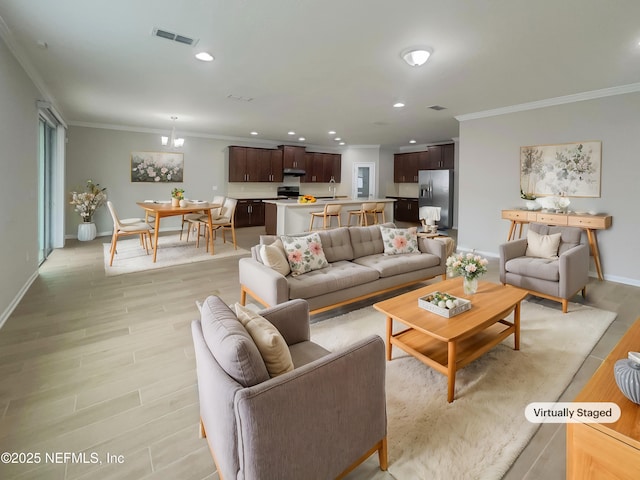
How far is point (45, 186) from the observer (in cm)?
591

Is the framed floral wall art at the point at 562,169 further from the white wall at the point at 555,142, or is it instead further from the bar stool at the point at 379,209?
the bar stool at the point at 379,209

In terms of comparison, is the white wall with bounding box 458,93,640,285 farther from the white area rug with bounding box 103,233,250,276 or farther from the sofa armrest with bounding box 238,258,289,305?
the sofa armrest with bounding box 238,258,289,305

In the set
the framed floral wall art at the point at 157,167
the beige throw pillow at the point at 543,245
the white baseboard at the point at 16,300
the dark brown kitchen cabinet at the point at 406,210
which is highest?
the framed floral wall art at the point at 157,167

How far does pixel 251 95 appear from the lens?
4984 millimetres

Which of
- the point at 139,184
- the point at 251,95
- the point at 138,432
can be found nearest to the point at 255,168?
the point at 139,184

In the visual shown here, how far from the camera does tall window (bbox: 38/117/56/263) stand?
217 inches

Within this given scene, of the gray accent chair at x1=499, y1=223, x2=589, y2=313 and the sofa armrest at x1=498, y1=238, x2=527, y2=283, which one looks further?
the sofa armrest at x1=498, y1=238, x2=527, y2=283

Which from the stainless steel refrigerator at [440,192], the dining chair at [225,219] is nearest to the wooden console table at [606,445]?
the dining chair at [225,219]

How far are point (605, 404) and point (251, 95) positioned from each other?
17.0 feet

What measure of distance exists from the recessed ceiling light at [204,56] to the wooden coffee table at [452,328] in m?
3.14

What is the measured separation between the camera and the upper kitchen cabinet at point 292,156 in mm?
10109

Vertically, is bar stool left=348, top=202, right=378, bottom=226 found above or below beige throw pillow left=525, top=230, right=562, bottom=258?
above

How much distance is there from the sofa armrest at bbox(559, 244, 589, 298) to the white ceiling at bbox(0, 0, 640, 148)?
2070mm

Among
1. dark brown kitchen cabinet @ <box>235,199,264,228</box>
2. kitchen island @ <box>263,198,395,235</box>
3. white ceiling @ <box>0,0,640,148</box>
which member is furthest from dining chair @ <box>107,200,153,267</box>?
dark brown kitchen cabinet @ <box>235,199,264,228</box>
